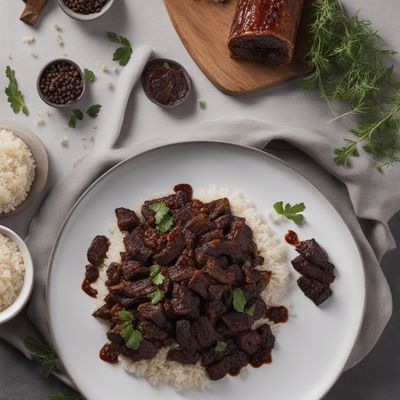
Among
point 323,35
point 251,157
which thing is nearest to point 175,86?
point 251,157

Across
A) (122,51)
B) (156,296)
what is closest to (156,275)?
(156,296)

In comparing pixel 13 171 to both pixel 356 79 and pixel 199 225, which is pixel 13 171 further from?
pixel 356 79

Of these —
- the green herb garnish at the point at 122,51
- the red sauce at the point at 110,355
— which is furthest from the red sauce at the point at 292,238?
the green herb garnish at the point at 122,51

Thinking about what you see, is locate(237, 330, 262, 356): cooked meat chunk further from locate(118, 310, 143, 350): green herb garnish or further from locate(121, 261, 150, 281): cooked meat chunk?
locate(121, 261, 150, 281): cooked meat chunk

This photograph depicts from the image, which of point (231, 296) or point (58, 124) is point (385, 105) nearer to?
point (231, 296)

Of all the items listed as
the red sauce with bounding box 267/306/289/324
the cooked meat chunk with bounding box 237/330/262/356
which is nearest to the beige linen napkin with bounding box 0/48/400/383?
the red sauce with bounding box 267/306/289/324
